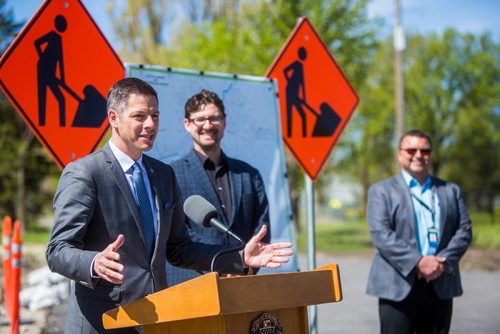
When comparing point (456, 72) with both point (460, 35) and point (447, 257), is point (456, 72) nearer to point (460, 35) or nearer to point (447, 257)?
point (460, 35)

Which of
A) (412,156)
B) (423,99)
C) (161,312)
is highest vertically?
(423,99)

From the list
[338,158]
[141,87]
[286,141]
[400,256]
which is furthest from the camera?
[338,158]

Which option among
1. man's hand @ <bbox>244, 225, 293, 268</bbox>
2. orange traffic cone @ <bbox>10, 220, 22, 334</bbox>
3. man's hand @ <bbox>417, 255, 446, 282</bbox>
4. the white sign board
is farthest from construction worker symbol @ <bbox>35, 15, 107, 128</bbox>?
orange traffic cone @ <bbox>10, 220, 22, 334</bbox>

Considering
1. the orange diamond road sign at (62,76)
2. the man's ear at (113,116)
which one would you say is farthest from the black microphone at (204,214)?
the orange diamond road sign at (62,76)

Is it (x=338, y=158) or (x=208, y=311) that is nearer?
(x=208, y=311)

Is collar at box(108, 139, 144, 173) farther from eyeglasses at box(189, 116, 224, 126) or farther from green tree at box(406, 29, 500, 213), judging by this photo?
green tree at box(406, 29, 500, 213)

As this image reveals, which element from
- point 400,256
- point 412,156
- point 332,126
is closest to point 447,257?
point 400,256

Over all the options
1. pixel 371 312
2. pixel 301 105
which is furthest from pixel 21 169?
pixel 301 105

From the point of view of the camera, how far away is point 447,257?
5.56m

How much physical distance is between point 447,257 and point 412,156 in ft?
2.87

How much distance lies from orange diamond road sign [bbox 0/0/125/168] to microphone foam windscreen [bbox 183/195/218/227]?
1709 mm

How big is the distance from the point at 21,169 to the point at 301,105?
29.8m

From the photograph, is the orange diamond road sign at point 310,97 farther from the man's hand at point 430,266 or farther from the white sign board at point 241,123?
Answer: the man's hand at point 430,266

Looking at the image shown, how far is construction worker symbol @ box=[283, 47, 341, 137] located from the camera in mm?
6082
